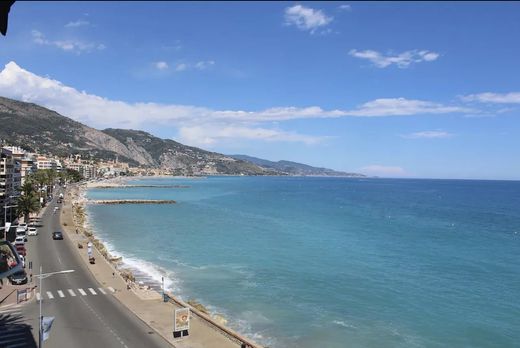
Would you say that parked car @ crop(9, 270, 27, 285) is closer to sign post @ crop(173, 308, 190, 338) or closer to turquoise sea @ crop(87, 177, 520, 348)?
turquoise sea @ crop(87, 177, 520, 348)

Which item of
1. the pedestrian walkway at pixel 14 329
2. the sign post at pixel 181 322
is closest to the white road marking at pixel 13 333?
the pedestrian walkway at pixel 14 329

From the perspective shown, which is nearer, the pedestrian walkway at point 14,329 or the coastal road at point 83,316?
the pedestrian walkway at point 14,329

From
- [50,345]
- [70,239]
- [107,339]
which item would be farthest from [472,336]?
[70,239]

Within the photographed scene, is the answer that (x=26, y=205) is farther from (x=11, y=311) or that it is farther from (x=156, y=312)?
(x=156, y=312)

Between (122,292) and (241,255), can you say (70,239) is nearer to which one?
(241,255)

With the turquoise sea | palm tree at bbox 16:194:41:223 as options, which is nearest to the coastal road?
the turquoise sea

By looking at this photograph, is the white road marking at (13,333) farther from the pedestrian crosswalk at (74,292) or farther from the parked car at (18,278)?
the parked car at (18,278)

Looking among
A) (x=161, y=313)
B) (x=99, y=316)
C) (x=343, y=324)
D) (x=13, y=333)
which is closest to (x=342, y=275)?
(x=343, y=324)
